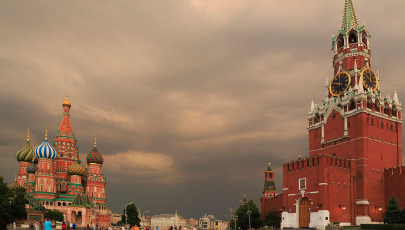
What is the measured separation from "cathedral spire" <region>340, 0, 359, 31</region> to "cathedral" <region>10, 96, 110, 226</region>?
6464cm

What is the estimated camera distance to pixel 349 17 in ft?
249

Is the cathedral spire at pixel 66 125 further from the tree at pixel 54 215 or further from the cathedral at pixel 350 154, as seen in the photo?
the cathedral at pixel 350 154

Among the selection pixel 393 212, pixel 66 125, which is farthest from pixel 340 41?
pixel 66 125

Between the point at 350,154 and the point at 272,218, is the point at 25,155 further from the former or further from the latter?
the point at 350,154

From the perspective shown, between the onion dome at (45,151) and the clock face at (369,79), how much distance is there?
7265 cm

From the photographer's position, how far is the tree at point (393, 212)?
5641cm

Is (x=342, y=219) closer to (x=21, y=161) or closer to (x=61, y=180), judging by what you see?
(x=61, y=180)

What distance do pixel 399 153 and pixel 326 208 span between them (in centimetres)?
1823

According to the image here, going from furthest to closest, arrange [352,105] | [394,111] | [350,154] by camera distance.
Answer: [394,111] < [352,105] < [350,154]

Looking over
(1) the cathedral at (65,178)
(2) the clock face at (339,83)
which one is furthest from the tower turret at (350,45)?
(1) the cathedral at (65,178)

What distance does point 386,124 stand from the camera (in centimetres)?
6650

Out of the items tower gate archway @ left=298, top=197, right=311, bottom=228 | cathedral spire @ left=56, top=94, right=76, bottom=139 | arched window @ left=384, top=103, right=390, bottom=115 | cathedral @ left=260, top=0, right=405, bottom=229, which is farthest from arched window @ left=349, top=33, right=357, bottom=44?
cathedral spire @ left=56, top=94, right=76, bottom=139

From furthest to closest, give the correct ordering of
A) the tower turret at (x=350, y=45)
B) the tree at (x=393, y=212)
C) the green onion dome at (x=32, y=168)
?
the green onion dome at (x=32, y=168)
the tower turret at (x=350, y=45)
the tree at (x=393, y=212)

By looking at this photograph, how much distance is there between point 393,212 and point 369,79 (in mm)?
23705
